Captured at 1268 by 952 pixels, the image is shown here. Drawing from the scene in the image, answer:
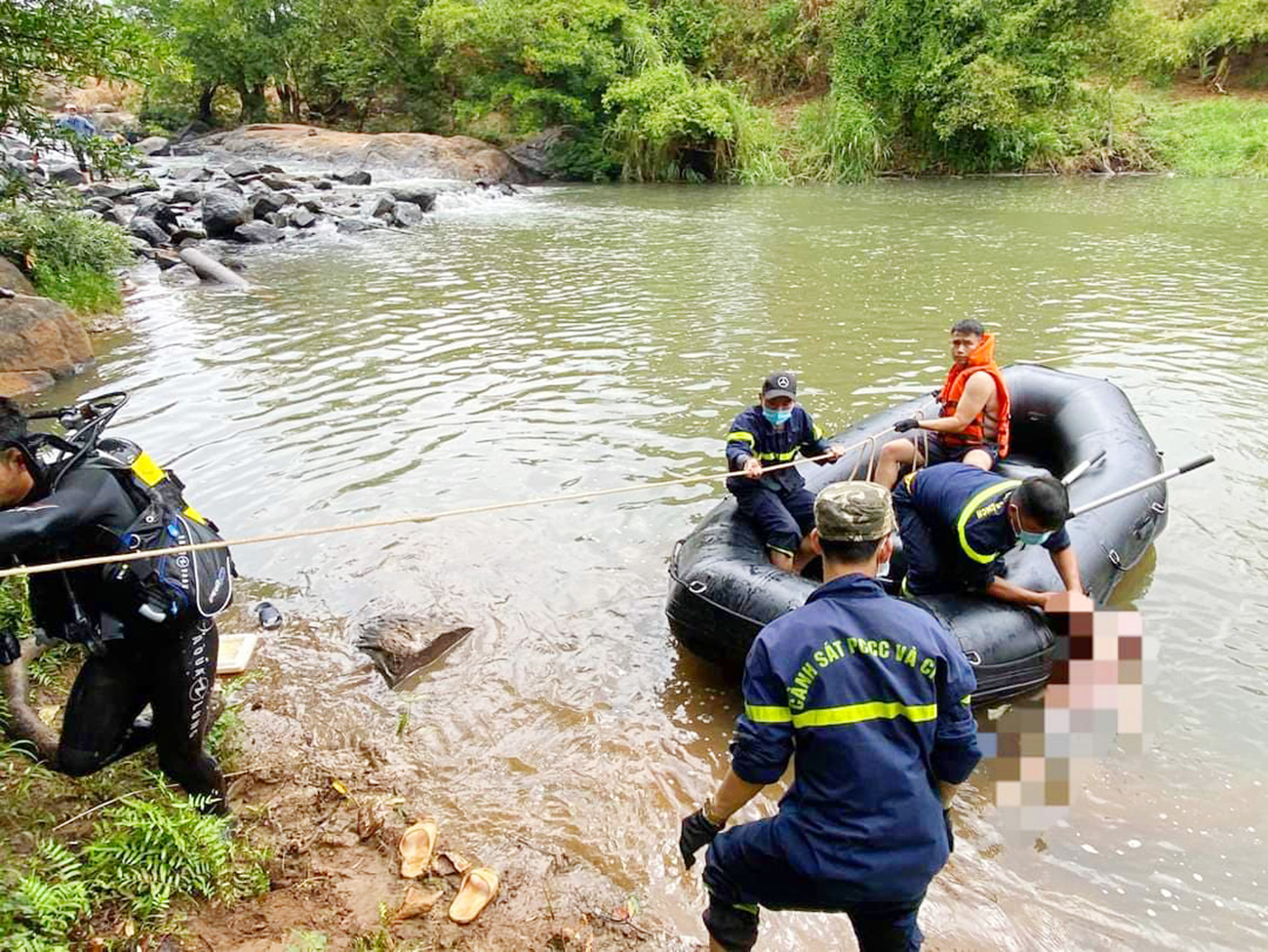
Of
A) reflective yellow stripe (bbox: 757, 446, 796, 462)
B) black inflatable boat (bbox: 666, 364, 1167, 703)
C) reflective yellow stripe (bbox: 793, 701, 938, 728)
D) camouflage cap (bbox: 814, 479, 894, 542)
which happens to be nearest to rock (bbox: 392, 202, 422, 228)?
black inflatable boat (bbox: 666, 364, 1167, 703)

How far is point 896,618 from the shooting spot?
2004 mm

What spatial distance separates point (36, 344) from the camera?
8703 millimetres

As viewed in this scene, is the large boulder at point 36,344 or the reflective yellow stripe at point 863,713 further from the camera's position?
the large boulder at point 36,344

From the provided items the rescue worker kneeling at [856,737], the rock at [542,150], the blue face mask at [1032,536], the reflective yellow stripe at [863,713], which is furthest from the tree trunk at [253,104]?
the reflective yellow stripe at [863,713]

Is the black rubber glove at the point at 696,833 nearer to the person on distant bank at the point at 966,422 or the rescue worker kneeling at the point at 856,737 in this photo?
the rescue worker kneeling at the point at 856,737

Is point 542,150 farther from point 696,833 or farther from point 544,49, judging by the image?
point 696,833

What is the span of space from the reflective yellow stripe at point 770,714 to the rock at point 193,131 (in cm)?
3901

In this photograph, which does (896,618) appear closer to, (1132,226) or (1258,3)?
(1132,226)

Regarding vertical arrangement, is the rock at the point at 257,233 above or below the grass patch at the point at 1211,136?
below

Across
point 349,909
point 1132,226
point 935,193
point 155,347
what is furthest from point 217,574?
point 935,193

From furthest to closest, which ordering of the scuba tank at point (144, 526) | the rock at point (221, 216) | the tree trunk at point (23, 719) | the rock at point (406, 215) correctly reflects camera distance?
the rock at point (406, 215)
the rock at point (221, 216)
the tree trunk at point (23, 719)
the scuba tank at point (144, 526)

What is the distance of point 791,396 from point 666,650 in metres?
1.60

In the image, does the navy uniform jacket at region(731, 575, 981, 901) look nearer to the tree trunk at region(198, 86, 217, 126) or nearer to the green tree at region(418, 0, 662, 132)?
the green tree at region(418, 0, 662, 132)

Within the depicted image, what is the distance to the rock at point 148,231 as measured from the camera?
50.1 ft
